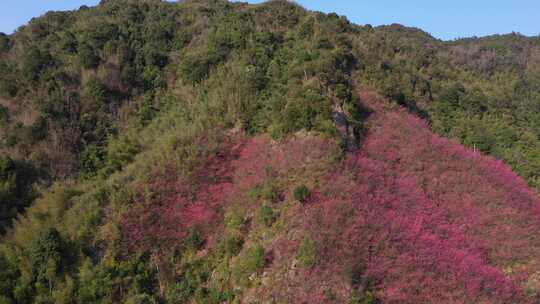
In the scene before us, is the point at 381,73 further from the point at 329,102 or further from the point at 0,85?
the point at 0,85

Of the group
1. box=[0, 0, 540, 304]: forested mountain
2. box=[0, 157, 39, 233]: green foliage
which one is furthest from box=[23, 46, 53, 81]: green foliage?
box=[0, 157, 39, 233]: green foliage

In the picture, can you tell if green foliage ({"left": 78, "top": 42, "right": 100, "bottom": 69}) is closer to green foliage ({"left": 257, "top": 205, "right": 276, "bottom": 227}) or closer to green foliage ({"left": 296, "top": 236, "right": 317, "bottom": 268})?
green foliage ({"left": 257, "top": 205, "right": 276, "bottom": 227})

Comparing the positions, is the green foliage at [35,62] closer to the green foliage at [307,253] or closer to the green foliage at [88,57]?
the green foliage at [88,57]

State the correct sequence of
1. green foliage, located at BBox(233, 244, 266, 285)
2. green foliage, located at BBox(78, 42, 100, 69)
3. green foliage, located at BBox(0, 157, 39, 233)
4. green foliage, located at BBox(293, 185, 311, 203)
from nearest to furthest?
green foliage, located at BBox(233, 244, 266, 285), green foliage, located at BBox(293, 185, 311, 203), green foliage, located at BBox(0, 157, 39, 233), green foliage, located at BBox(78, 42, 100, 69)

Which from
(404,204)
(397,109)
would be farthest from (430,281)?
(397,109)

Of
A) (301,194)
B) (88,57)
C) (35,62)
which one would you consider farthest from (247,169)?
(35,62)

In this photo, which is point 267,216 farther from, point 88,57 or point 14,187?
point 88,57
